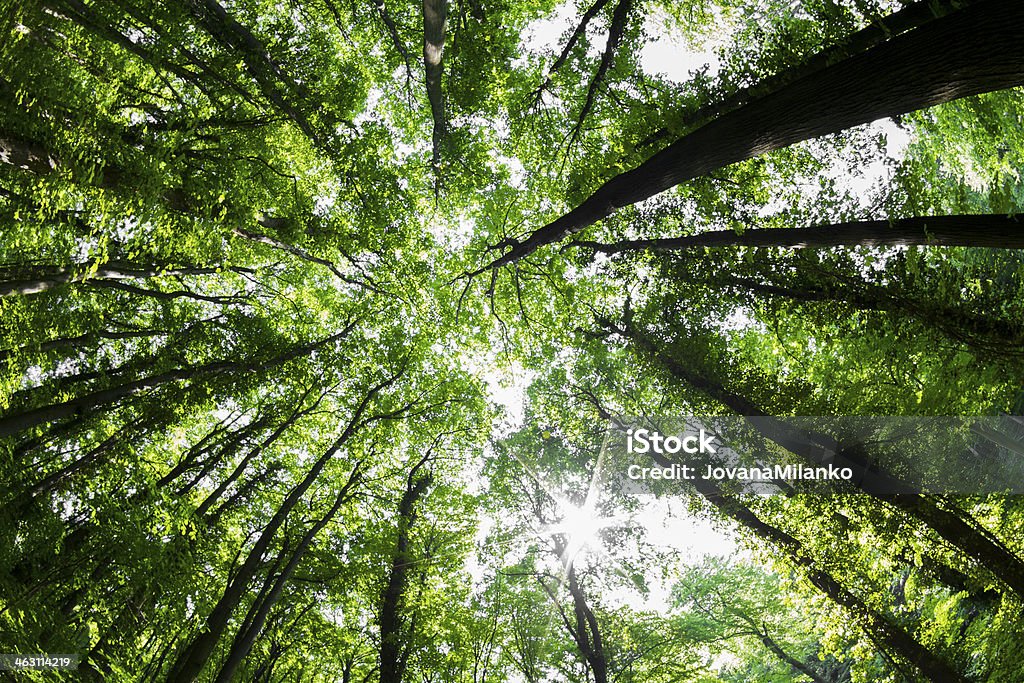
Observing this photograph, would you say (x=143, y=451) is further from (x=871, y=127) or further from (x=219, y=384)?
(x=871, y=127)

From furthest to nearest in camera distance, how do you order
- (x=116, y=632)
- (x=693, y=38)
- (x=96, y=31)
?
(x=693, y=38), (x=116, y=632), (x=96, y=31)

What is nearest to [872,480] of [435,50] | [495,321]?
[495,321]

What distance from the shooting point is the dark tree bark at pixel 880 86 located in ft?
6.74

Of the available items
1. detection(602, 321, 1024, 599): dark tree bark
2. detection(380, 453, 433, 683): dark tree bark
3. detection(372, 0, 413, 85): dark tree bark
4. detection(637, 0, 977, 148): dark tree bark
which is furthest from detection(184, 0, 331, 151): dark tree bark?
detection(380, 453, 433, 683): dark tree bark

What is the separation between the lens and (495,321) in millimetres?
9008

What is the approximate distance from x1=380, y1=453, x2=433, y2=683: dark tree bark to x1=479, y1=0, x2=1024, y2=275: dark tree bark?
926 cm

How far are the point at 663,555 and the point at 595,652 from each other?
6.67 feet

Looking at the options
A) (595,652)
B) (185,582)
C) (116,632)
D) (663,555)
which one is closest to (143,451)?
(116,632)

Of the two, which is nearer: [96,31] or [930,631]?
[96,31]

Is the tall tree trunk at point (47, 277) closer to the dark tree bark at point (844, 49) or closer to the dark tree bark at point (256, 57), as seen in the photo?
the dark tree bark at point (256, 57)

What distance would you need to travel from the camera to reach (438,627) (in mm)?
9336

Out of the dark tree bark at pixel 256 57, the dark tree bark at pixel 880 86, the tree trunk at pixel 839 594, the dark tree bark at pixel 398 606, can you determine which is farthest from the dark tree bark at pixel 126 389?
the tree trunk at pixel 839 594

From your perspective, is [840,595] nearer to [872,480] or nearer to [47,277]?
[872,480]

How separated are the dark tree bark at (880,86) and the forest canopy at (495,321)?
16mm
